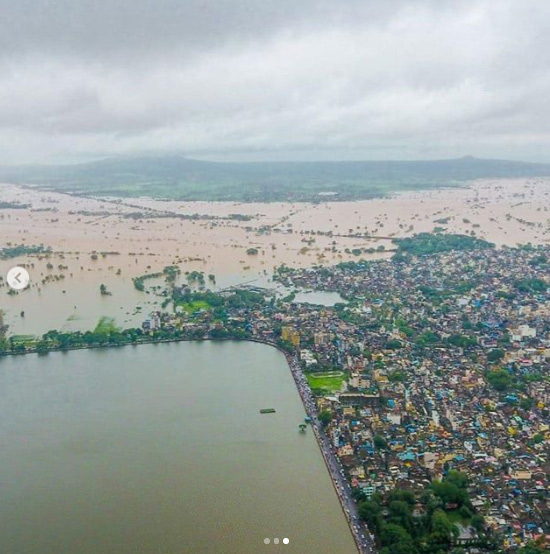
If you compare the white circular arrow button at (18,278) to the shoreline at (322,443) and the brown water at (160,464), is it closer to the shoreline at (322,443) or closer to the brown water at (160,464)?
the shoreline at (322,443)

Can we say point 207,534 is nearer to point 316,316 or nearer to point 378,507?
point 378,507

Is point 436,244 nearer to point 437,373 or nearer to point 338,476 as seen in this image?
point 437,373

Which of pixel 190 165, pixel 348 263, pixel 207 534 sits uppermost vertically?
pixel 190 165

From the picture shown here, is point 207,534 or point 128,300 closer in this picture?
point 207,534

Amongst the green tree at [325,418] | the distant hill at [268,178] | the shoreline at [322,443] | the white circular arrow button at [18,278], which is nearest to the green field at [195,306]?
the shoreline at [322,443]

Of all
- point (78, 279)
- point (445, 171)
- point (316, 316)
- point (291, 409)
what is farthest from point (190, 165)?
point (291, 409)

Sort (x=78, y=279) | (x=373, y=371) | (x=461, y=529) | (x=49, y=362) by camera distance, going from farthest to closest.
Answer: (x=78, y=279), (x=49, y=362), (x=373, y=371), (x=461, y=529)

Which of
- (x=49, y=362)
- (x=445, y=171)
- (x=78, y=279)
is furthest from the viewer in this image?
(x=445, y=171)

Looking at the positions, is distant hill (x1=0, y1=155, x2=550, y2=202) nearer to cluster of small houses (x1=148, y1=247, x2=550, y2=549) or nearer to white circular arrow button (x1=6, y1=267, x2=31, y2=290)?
white circular arrow button (x1=6, y1=267, x2=31, y2=290)
